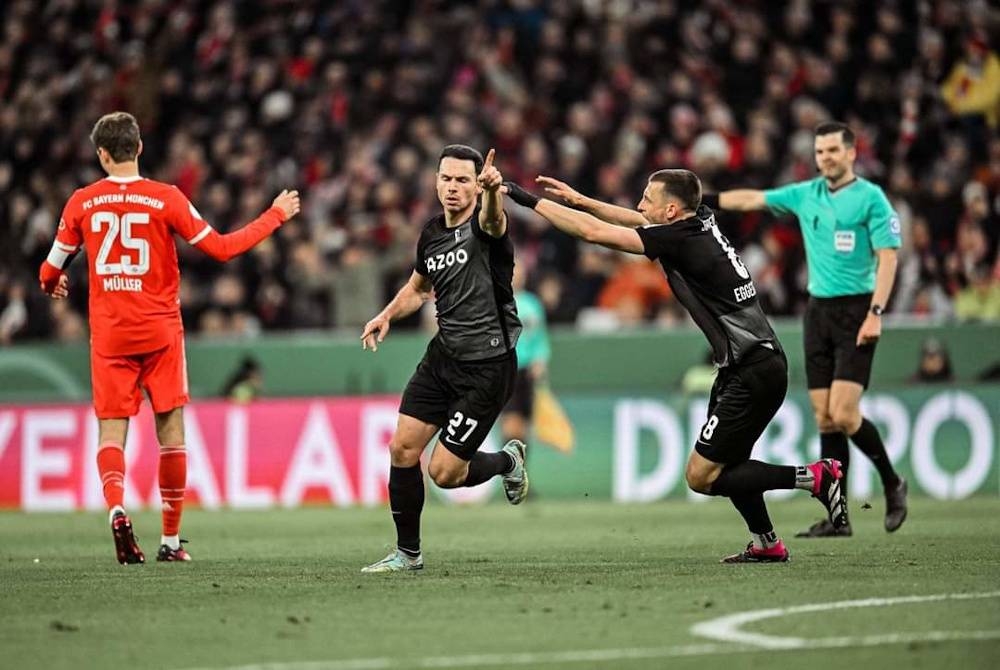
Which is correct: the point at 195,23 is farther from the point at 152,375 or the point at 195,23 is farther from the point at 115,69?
the point at 152,375

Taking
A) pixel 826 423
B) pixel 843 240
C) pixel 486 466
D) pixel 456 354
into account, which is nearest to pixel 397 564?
pixel 486 466

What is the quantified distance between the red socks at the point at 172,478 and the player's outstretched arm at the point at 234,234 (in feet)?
3.77

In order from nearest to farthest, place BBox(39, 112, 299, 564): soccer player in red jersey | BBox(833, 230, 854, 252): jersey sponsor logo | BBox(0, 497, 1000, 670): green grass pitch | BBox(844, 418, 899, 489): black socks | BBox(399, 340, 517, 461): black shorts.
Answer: BBox(0, 497, 1000, 670): green grass pitch → BBox(399, 340, 517, 461): black shorts → BBox(39, 112, 299, 564): soccer player in red jersey → BBox(833, 230, 854, 252): jersey sponsor logo → BBox(844, 418, 899, 489): black socks

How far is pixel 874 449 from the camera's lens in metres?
11.0

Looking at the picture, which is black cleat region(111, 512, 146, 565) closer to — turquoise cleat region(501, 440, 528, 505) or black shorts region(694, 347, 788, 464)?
turquoise cleat region(501, 440, 528, 505)

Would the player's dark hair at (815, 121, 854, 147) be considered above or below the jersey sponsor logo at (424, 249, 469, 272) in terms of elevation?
above

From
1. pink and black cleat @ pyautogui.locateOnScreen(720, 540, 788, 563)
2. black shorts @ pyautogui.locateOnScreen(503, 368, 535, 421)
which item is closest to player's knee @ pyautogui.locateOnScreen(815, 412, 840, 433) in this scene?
pink and black cleat @ pyautogui.locateOnScreen(720, 540, 788, 563)

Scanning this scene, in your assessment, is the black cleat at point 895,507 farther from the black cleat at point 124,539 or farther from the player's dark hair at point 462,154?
the black cleat at point 124,539

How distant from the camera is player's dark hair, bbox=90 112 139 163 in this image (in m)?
9.14

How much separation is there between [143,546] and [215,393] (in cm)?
671

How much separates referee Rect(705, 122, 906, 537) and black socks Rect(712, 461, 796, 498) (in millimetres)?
1978

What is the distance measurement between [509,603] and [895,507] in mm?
4465

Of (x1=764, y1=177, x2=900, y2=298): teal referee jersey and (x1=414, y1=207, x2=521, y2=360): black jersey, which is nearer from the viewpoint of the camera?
(x1=414, y1=207, x2=521, y2=360): black jersey

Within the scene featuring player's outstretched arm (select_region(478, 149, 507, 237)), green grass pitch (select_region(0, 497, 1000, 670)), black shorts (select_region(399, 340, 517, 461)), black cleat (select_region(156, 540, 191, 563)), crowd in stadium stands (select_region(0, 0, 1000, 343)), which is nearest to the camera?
green grass pitch (select_region(0, 497, 1000, 670))
